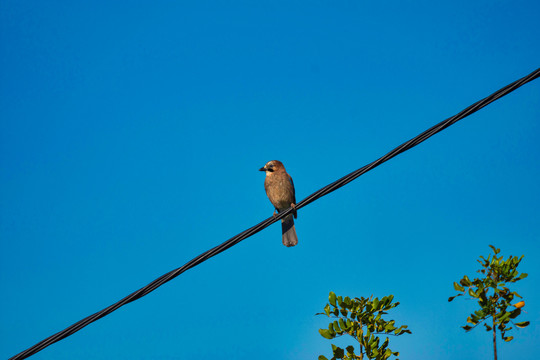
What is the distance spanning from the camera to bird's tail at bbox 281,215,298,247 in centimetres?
739

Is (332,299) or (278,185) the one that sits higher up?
(278,185)

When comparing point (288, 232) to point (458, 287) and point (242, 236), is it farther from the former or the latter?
point (242, 236)

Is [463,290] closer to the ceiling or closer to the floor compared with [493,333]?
closer to the ceiling

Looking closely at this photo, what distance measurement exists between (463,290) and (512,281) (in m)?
0.54

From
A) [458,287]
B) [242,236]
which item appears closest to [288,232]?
[458,287]

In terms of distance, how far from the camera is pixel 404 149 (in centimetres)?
316

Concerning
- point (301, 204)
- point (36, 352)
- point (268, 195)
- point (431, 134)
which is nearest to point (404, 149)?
point (431, 134)

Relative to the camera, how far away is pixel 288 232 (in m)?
7.43

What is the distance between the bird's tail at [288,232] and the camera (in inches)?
291

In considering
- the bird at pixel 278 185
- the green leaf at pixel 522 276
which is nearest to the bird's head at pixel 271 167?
the bird at pixel 278 185

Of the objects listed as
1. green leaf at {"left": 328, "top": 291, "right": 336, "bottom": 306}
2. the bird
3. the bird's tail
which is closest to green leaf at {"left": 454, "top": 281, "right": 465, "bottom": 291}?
green leaf at {"left": 328, "top": 291, "right": 336, "bottom": 306}

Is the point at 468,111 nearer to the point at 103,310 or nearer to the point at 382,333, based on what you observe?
the point at 103,310

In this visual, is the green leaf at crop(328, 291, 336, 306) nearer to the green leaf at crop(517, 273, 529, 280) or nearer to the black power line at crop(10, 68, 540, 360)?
the green leaf at crop(517, 273, 529, 280)

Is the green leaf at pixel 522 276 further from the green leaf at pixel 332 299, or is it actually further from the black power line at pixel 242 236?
the black power line at pixel 242 236
